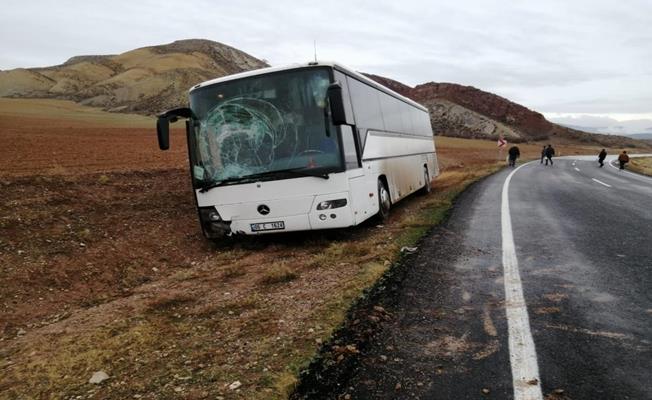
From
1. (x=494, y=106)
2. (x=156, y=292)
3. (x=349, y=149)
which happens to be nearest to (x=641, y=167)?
(x=349, y=149)

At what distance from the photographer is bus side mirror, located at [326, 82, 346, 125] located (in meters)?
7.11

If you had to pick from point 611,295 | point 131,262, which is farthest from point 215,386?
point 131,262

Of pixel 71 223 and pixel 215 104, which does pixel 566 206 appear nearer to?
pixel 215 104

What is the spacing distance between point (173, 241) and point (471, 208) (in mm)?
6761

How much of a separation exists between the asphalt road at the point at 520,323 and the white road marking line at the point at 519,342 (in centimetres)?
1

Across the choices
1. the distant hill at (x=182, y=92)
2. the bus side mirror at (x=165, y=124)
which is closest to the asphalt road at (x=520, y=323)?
the bus side mirror at (x=165, y=124)

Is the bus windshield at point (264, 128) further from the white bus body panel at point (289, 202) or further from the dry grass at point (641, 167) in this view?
the dry grass at point (641, 167)

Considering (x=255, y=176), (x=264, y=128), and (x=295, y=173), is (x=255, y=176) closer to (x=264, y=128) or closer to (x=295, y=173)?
(x=295, y=173)

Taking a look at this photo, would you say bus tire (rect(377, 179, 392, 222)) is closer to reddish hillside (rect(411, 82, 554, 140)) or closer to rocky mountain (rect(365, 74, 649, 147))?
rocky mountain (rect(365, 74, 649, 147))

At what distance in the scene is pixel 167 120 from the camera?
7.92m

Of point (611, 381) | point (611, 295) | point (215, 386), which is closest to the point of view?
point (611, 381)

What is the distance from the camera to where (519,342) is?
3.67m

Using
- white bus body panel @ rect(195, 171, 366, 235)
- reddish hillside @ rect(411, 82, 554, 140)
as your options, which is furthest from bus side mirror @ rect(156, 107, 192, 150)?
reddish hillside @ rect(411, 82, 554, 140)

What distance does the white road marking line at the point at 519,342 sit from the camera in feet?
9.90
